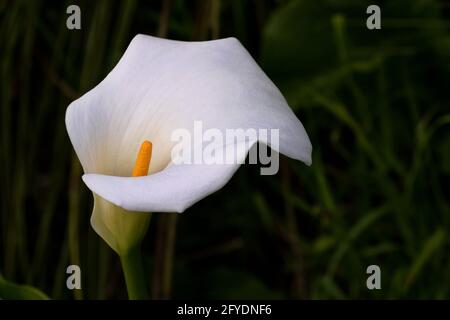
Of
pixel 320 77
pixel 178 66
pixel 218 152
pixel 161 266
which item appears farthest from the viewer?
pixel 320 77

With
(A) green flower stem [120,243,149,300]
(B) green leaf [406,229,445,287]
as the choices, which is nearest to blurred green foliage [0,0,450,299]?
(B) green leaf [406,229,445,287]

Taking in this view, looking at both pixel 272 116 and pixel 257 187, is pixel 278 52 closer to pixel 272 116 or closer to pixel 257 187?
pixel 257 187

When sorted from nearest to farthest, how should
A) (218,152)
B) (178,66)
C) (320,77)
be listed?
(218,152)
(178,66)
(320,77)

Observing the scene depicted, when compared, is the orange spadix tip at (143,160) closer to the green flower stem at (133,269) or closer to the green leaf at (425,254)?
the green flower stem at (133,269)

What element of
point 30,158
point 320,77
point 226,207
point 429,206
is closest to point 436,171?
point 429,206

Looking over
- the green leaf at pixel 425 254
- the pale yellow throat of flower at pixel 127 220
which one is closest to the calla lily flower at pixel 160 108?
the pale yellow throat of flower at pixel 127 220

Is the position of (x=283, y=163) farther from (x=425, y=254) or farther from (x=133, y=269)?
(x=133, y=269)
